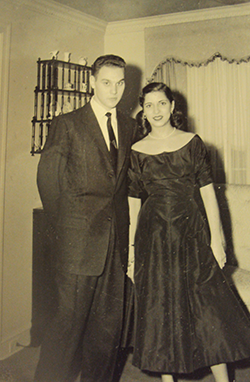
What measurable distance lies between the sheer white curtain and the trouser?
77.5 inches

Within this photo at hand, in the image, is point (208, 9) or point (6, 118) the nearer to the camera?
point (6, 118)

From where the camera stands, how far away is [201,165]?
1.49 meters

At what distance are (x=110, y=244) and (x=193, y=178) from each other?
0.51 metres

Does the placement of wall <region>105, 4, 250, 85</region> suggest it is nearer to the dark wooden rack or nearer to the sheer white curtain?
the sheer white curtain

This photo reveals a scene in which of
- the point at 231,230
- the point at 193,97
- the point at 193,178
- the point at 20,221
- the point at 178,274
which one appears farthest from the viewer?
the point at 193,97

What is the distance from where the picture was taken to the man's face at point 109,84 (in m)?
1.42

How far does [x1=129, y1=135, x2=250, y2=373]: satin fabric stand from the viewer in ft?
4.44

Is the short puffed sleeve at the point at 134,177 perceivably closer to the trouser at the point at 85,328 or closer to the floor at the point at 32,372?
the trouser at the point at 85,328

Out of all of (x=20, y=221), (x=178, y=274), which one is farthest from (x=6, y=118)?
(x=178, y=274)

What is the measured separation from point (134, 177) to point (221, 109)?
191 cm

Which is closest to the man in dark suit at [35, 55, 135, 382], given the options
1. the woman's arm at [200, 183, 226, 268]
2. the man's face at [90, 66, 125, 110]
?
the man's face at [90, 66, 125, 110]

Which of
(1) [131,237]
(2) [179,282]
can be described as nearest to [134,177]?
(1) [131,237]

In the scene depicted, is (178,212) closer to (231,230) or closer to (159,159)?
(159,159)

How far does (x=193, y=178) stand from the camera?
4.95 feet
